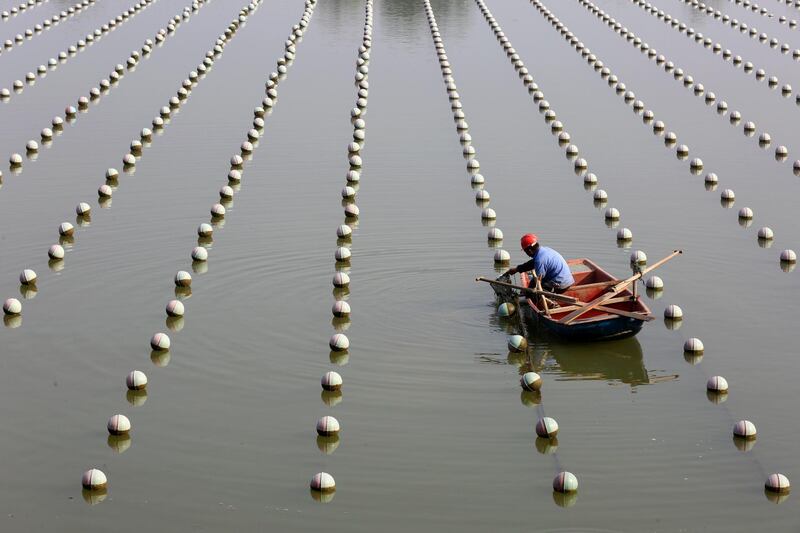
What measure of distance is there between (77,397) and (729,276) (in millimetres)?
8373

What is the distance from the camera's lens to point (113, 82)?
29.3 metres

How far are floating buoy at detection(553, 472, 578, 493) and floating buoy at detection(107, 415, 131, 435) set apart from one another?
397 cm

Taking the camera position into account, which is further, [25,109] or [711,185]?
[25,109]

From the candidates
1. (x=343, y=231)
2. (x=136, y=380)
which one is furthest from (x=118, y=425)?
(x=343, y=231)

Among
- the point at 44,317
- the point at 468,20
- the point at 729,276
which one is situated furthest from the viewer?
the point at 468,20

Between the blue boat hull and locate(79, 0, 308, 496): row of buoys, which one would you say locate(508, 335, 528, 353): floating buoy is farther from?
locate(79, 0, 308, 496): row of buoys

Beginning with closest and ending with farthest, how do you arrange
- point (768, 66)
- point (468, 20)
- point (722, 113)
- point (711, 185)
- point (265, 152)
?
1. point (711, 185)
2. point (265, 152)
3. point (722, 113)
4. point (768, 66)
5. point (468, 20)

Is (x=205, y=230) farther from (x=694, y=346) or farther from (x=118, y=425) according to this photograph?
(x=694, y=346)

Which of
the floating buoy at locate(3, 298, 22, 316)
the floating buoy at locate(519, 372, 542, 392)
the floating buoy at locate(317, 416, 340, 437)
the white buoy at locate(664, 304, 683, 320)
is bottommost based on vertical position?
the white buoy at locate(664, 304, 683, 320)

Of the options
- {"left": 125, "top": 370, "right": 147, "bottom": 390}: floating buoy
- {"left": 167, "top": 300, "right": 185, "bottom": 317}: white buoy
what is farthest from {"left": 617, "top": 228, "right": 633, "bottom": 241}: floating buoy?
{"left": 125, "top": 370, "right": 147, "bottom": 390}: floating buoy

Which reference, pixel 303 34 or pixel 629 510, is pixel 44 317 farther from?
pixel 303 34

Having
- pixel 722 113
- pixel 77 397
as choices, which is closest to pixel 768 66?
pixel 722 113

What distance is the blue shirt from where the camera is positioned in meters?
15.0

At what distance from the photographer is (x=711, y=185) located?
2153 cm
